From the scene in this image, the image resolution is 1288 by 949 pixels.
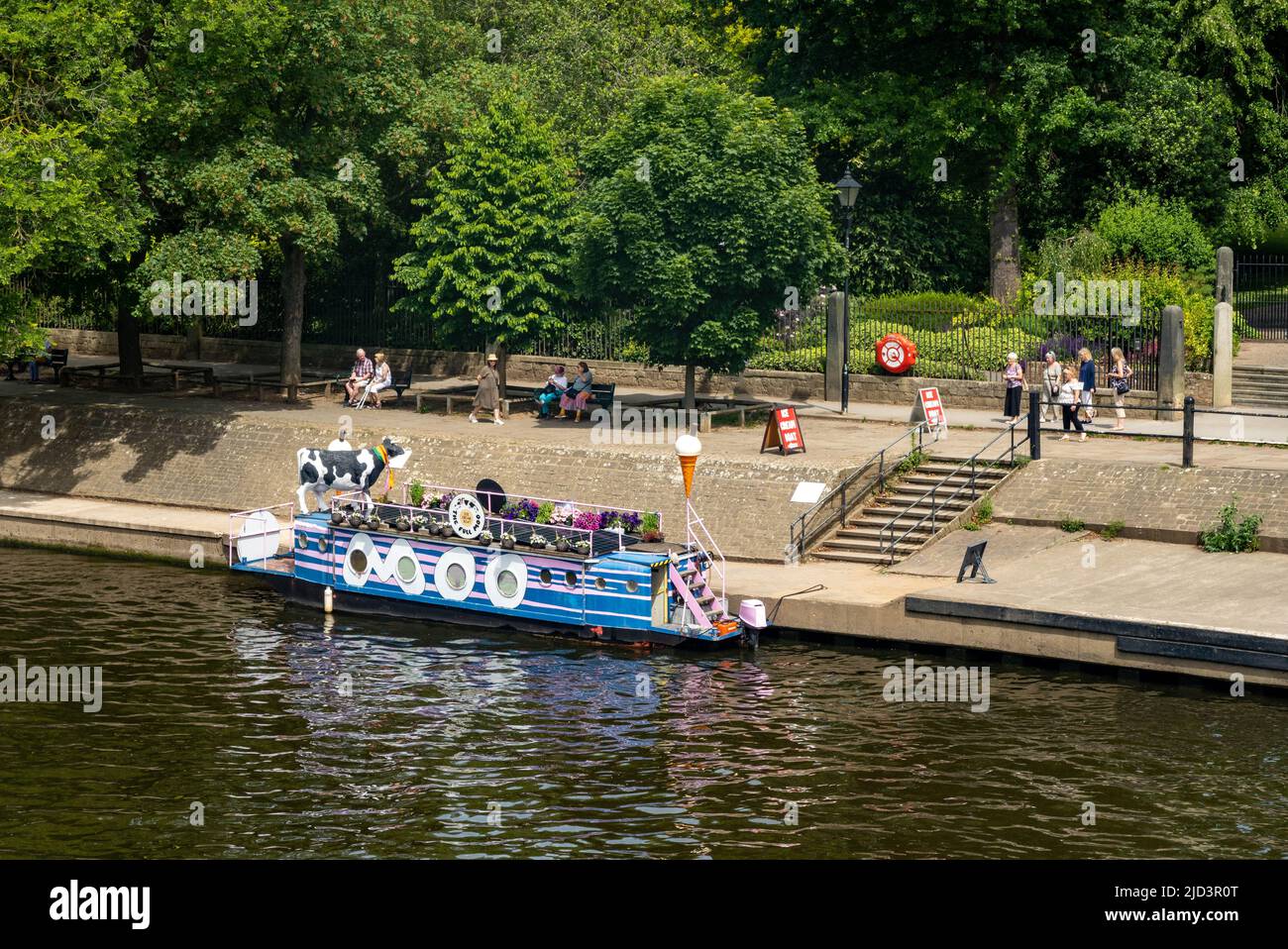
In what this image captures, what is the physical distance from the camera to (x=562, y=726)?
87.5 ft

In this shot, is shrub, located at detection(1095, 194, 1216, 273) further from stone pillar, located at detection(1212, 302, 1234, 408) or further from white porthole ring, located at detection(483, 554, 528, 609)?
white porthole ring, located at detection(483, 554, 528, 609)

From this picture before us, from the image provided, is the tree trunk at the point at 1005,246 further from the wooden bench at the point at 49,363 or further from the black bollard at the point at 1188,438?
the wooden bench at the point at 49,363

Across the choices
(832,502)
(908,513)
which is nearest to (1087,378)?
(908,513)

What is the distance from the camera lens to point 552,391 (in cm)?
4391

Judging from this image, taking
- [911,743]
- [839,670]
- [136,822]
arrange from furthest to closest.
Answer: [839,670], [911,743], [136,822]

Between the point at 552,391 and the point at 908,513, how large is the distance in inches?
455

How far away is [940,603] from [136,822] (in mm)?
14131

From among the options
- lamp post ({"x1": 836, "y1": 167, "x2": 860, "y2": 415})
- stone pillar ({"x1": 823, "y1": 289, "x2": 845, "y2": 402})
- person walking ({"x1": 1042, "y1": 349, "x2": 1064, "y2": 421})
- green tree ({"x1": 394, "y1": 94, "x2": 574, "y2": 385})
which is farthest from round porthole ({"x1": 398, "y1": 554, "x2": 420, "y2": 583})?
person walking ({"x1": 1042, "y1": 349, "x2": 1064, "y2": 421})

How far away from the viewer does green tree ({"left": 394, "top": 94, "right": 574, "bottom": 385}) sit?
45.0 metres

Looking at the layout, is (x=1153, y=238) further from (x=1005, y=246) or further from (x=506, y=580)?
(x=506, y=580)

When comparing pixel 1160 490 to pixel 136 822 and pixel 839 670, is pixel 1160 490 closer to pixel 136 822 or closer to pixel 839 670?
pixel 839 670
